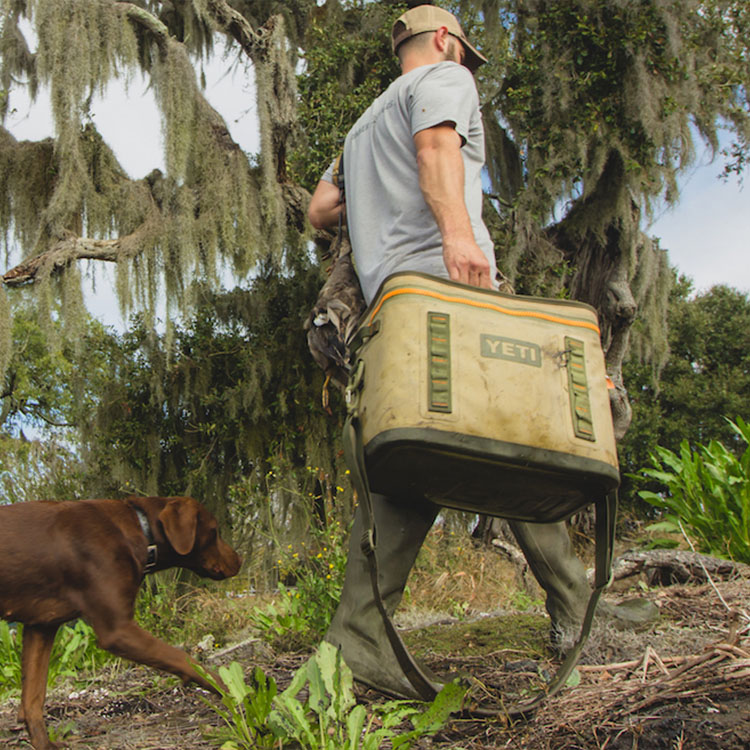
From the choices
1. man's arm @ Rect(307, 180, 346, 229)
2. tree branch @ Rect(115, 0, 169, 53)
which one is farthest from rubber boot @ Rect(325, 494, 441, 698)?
tree branch @ Rect(115, 0, 169, 53)

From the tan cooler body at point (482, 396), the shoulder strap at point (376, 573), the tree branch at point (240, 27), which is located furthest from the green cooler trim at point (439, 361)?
the tree branch at point (240, 27)

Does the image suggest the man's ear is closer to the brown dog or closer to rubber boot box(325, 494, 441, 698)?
rubber boot box(325, 494, 441, 698)

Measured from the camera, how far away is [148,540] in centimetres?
279

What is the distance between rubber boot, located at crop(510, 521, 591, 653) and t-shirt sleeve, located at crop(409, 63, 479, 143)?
1.17 metres

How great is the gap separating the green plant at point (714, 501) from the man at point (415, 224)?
2556 millimetres

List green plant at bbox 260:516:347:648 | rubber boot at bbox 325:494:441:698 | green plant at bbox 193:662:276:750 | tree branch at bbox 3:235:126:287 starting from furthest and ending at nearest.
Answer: tree branch at bbox 3:235:126:287
green plant at bbox 260:516:347:648
rubber boot at bbox 325:494:441:698
green plant at bbox 193:662:276:750

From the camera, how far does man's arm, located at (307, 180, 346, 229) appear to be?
9.35 feet

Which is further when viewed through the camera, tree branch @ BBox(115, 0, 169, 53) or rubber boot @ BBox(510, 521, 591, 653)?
tree branch @ BBox(115, 0, 169, 53)

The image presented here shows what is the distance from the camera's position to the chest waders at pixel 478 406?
5.97 ft

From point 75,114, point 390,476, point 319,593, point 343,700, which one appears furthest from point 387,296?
point 75,114

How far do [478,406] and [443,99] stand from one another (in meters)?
0.96

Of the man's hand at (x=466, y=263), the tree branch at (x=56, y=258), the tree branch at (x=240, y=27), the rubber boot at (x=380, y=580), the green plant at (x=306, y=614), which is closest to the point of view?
the man's hand at (x=466, y=263)

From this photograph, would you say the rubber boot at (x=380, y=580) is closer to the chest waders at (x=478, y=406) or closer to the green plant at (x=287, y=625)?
the chest waders at (x=478, y=406)

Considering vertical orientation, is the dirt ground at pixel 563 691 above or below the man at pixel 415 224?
below
